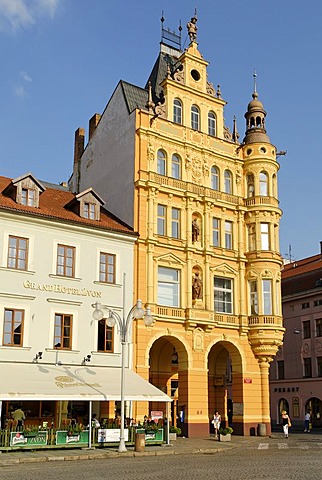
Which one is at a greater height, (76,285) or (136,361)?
(76,285)

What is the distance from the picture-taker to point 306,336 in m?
59.7

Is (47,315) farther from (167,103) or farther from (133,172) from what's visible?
(167,103)

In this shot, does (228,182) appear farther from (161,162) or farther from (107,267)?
(107,267)

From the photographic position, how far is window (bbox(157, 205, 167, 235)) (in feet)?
127

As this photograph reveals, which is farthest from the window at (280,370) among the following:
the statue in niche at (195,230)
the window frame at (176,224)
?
the window frame at (176,224)

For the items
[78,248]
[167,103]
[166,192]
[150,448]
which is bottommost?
[150,448]

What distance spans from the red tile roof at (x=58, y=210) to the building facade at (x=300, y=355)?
27488mm

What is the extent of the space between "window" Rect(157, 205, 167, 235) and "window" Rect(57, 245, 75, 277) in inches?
257

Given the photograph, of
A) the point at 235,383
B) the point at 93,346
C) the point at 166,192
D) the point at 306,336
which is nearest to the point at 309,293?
the point at 306,336

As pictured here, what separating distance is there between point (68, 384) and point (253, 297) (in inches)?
665

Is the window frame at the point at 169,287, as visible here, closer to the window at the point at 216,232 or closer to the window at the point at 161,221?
the window at the point at 161,221

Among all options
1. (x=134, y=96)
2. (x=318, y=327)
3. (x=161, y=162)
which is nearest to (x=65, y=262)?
(x=161, y=162)

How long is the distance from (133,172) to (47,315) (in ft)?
36.8

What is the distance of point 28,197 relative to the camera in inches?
1348
